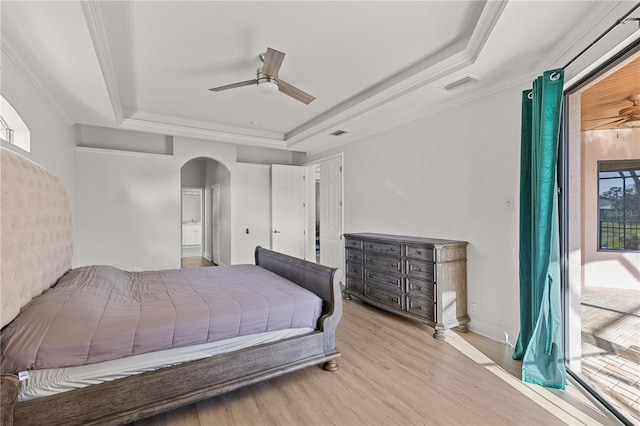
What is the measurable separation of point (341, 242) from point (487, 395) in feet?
11.6

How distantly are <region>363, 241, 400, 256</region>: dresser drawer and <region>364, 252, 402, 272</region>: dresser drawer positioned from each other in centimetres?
7

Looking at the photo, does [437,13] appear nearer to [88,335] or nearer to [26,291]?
[88,335]

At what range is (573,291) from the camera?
2.41 meters

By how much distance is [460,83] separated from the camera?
122 inches

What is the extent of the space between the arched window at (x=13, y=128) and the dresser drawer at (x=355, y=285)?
388cm

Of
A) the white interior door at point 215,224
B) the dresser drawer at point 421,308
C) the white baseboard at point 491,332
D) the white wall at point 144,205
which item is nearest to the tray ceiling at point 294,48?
the white wall at point 144,205

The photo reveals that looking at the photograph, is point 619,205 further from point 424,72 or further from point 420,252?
point 424,72

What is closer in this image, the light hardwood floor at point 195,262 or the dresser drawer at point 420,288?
the dresser drawer at point 420,288

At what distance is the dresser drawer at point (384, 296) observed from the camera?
3.62 meters

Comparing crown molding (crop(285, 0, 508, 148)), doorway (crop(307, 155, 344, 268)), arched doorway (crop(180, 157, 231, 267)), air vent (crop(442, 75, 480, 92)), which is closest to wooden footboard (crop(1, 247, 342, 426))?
crown molding (crop(285, 0, 508, 148))

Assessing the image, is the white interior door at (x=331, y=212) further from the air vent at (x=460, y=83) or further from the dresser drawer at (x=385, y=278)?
the air vent at (x=460, y=83)

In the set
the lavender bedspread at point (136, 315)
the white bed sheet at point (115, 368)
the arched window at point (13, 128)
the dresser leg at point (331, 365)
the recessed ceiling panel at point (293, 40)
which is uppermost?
the recessed ceiling panel at point (293, 40)

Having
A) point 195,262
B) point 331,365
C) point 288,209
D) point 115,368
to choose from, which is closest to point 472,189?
point 331,365

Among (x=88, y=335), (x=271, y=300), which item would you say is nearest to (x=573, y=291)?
(x=271, y=300)
